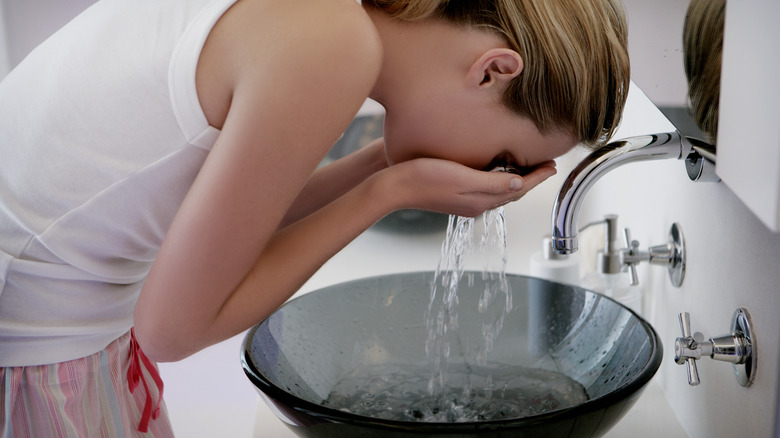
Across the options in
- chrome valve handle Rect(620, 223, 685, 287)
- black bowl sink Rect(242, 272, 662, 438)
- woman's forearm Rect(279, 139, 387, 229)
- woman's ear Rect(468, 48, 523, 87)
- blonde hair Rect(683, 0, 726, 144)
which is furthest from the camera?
woman's forearm Rect(279, 139, 387, 229)

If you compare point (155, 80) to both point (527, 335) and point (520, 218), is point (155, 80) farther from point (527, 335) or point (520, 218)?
point (520, 218)

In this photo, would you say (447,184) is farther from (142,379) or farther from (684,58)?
(142,379)

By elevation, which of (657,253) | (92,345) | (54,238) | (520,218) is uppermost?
(54,238)

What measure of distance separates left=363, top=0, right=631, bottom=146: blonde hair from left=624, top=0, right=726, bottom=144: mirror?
3 cm

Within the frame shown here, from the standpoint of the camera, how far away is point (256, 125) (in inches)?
27.4

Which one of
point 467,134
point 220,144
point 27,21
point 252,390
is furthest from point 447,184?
point 27,21

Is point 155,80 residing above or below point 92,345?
above

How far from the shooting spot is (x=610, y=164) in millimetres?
850

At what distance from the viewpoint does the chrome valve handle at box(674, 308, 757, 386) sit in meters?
0.80

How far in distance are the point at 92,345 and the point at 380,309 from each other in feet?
1.33

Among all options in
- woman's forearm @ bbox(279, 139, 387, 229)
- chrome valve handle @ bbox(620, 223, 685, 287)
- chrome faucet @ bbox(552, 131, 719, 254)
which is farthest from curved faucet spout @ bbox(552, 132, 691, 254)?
woman's forearm @ bbox(279, 139, 387, 229)

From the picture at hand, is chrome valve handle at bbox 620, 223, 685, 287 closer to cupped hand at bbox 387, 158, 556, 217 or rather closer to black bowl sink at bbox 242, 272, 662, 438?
black bowl sink at bbox 242, 272, 662, 438

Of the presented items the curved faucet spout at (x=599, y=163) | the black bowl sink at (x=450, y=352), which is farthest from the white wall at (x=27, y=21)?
the curved faucet spout at (x=599, y=163)

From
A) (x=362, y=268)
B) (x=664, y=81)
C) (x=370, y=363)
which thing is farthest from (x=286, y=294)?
(x=362, y=268)
